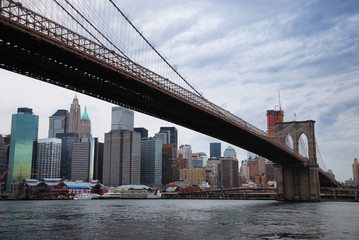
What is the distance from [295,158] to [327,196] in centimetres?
3569

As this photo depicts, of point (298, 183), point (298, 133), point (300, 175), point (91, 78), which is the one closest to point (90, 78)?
point (91, 78)

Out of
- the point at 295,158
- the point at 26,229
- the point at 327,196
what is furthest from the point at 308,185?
the point at 26,229

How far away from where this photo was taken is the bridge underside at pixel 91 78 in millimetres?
24531

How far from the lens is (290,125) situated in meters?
74.1

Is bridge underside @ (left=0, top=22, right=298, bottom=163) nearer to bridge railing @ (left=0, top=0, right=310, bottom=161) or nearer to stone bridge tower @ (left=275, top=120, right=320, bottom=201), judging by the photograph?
bridge railing @ (left=0, top=0, right=310, bottom=161)

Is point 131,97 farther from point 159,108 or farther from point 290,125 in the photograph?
point 290,125

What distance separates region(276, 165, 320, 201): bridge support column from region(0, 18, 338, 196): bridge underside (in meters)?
23.2

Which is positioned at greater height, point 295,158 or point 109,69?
point 109,69

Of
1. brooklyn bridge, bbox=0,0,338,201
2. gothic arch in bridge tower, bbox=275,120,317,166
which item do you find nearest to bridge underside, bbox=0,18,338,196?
brooklyn bridge, bbox=0,0,338,201

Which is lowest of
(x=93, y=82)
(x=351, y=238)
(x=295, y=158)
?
(x=351, y=238)

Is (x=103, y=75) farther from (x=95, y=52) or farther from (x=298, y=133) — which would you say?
(x=298, y=133)

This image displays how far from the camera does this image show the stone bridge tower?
221 feet

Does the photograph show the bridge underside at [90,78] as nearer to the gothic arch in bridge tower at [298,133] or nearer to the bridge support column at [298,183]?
the bridge support column at [298,183]

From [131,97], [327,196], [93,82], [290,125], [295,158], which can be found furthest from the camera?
[327,196]
